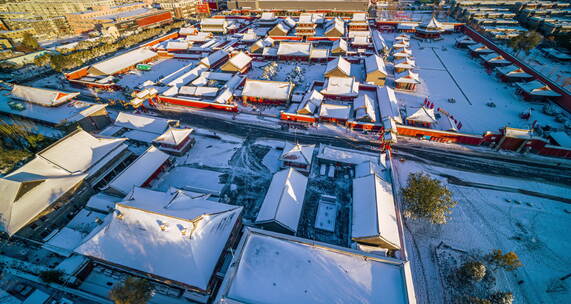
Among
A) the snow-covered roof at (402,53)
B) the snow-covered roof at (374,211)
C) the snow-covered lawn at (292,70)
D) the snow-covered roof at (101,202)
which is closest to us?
the snow-covered roof at (374,211)

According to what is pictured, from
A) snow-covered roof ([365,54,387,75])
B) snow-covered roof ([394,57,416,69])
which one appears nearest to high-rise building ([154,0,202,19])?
snow-covered roof ([365,54,387,75])

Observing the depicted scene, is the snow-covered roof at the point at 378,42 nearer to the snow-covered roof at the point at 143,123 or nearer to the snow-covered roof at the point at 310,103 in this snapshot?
the snow-covered roof at the point at 310,103

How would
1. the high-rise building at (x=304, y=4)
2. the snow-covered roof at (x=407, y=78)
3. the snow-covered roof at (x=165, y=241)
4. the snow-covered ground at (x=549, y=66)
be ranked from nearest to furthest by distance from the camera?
1. the snow-covered roof at (x=165, y=241)
2. the snow-covered ground at (x=549, y=66)
3. the snow-covered roof at (x=407, y=78)
4. the high-rise building at (x=304, y=4)

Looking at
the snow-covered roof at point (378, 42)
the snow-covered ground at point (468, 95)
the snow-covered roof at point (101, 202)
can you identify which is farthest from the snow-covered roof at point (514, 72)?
the snow-covered roof at point (101, 202)

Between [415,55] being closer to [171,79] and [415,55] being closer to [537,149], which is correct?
[537,149]

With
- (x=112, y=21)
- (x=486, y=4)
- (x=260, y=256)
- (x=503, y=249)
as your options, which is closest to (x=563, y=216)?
(x=503, y=249)

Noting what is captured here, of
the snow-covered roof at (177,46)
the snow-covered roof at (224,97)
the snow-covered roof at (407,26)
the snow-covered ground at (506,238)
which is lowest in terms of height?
the snow-covered ground at (506,238)

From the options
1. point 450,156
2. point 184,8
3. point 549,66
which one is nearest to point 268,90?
point 450,156
